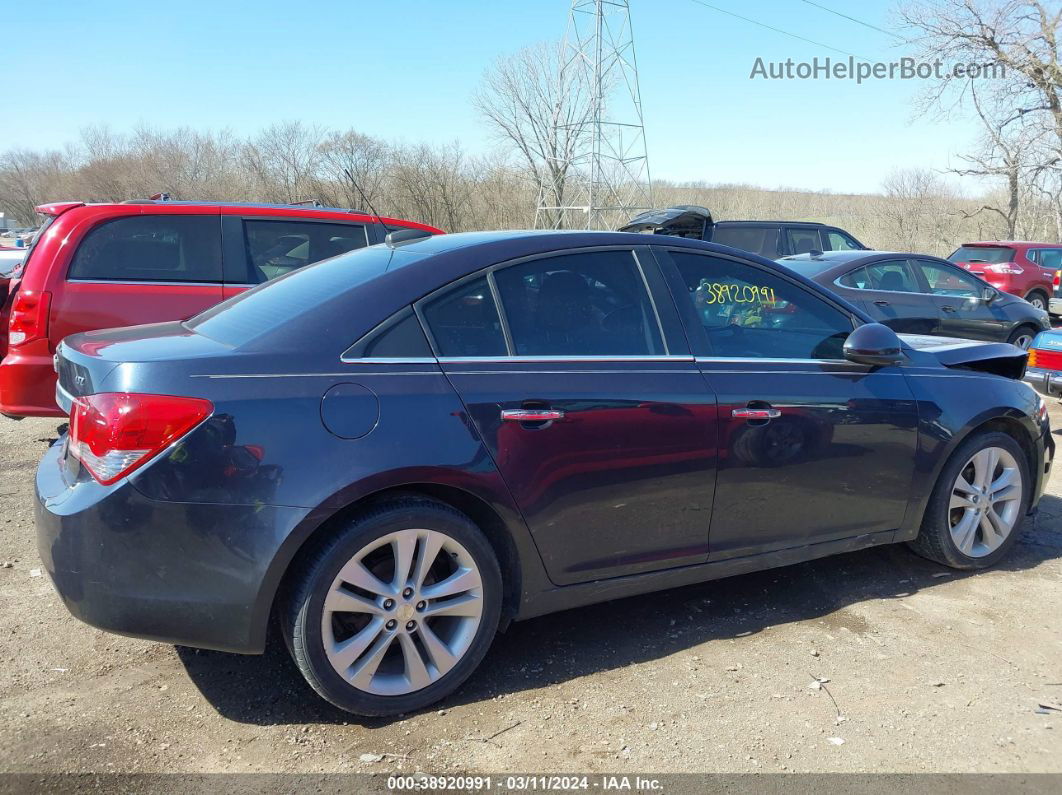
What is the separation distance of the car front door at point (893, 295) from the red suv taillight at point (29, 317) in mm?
7092

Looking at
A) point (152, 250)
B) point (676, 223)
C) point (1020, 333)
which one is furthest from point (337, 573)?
point (676, 223)

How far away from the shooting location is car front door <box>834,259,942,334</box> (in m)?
8.81

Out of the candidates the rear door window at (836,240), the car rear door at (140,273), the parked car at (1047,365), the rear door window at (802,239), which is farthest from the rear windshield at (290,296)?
the rear door window at (836,240)

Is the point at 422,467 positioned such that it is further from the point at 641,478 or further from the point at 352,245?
the point at 352,245

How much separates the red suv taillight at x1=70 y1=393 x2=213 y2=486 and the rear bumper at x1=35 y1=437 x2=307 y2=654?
69mm

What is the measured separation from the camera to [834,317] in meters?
3.99

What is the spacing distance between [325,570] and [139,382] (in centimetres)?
→ 83

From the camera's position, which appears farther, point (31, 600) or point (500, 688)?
point (31, 600)

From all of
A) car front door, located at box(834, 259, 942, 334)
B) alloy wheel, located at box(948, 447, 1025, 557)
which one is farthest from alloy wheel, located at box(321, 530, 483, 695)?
car front door, located at box(834, 259, 942, 334)

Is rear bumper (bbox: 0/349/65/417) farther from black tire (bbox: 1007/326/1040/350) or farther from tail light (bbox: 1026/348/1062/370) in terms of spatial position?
black tire (bbox: 1007/326/1040/350)

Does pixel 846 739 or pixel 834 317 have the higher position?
pixel 834 317

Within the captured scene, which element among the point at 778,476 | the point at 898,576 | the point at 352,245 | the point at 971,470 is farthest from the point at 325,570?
the point at 352,245

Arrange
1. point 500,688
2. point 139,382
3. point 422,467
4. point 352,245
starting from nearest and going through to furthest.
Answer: point 139,382
point 422,467
point 500,688
point 352,245

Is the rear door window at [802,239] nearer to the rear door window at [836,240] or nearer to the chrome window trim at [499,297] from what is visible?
the rear door window at [836,240]
